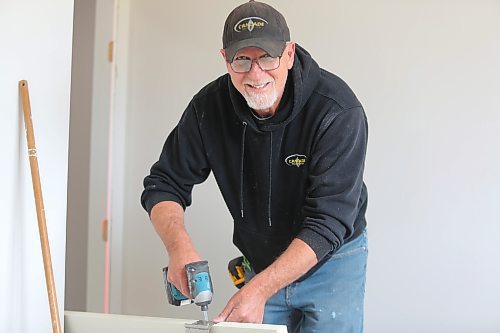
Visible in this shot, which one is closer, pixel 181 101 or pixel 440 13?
pixel 440 13

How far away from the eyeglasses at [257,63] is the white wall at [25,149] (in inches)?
21.0

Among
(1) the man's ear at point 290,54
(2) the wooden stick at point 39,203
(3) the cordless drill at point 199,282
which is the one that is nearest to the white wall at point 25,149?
(2) the wooden stick at point 39,203

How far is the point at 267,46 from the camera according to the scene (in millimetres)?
1786

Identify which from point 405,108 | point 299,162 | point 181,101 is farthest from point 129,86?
point 299,162

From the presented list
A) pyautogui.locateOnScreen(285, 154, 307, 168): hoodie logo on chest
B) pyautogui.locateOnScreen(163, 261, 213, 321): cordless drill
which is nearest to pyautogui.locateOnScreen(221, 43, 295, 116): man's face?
pyautogui.locateOnScreen(285, 154, 307, 168): hoodie logo on chest

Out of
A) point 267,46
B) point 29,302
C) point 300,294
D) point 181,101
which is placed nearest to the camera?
point 267,46

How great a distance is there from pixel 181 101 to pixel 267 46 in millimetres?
1503

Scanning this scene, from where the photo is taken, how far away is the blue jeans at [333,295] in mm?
2039

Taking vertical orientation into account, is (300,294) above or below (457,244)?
below

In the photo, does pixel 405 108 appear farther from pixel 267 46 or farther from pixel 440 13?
pixel 267 46

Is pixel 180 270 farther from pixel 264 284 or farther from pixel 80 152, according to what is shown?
pixel 80 152

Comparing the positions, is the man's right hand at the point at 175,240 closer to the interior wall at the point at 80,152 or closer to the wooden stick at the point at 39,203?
the wooden stick at the point at 39,203

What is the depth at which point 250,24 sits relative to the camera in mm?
1817

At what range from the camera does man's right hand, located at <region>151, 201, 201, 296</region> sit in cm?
179
